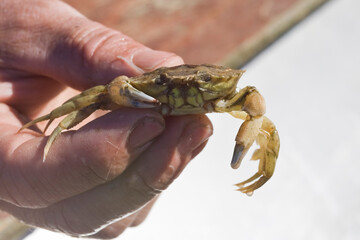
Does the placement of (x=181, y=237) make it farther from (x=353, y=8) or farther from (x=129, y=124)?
(x=353, y=8)

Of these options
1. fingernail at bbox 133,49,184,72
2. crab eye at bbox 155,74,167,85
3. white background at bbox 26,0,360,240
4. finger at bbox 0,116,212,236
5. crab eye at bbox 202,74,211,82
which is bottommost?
white background at bbox 26,0,360,240

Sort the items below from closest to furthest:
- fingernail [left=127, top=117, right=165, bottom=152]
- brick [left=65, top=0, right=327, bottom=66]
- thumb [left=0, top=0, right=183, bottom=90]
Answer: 1. fingernail [left=127, top=117, right=165, bottom=152]
2. thumb [left=0, top=0, right=183, bottom=90]
3. brick [left=65, top=0, right=327, bottom=66]

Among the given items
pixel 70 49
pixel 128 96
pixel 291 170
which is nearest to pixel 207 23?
pixel 291 170

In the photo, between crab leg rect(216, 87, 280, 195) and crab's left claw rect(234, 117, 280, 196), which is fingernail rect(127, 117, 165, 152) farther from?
crab's left claw rect(234, 117, 280, 196)

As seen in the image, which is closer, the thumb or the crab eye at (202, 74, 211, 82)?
the crab eye at (202, 74, 211, 82)

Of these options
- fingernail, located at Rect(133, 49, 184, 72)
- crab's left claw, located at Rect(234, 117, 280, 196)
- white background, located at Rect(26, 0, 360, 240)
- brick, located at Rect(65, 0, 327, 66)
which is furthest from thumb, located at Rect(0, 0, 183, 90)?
brick, located at Rect(65, 0, 327, 66)

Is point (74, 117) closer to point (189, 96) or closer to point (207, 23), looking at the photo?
point (189, 96)

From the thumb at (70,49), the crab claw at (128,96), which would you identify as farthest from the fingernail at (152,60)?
the crab claw at (128,96)

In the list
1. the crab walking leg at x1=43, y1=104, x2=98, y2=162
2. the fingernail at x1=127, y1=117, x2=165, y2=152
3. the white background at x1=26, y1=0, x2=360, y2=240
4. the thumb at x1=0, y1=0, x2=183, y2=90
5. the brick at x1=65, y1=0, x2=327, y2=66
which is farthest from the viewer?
the brick at x1=65, y1=0, x2=327, y2=66
